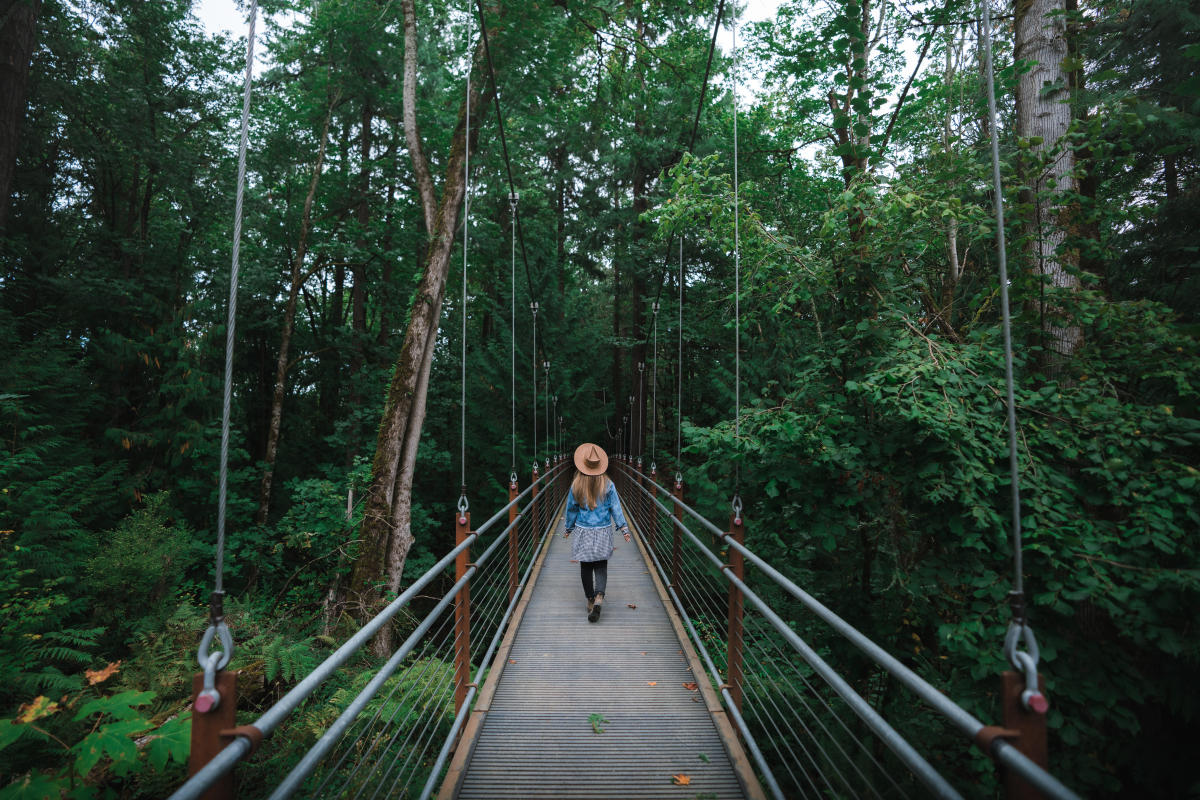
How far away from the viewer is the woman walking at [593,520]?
4.52 m

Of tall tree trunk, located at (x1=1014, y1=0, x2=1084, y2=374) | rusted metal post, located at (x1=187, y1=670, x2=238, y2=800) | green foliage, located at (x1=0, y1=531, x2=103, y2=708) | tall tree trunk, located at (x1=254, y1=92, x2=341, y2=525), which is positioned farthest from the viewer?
tall tree trunk, located at (x1=254, y1=92, x2=341, y2=525)

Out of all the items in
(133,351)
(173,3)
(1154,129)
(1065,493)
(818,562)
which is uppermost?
(173,3)

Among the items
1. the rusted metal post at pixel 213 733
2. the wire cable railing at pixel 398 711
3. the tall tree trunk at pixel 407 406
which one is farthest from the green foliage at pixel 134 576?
the rusted metal post at pixel 213 733

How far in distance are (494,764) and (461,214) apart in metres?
7.89

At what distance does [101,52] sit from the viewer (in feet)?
31.0

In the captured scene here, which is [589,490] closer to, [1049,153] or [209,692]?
[209,692]

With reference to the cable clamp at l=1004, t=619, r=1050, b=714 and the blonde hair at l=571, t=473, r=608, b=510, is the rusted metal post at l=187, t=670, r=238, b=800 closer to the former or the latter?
the cable clamp at l=1004, t=619, r=1050, b=714

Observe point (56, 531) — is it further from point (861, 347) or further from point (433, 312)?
point (861, 347)

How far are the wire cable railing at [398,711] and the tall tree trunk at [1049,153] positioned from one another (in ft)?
11.6

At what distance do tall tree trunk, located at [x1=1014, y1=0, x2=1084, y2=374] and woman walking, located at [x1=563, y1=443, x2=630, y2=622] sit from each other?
10.1ft

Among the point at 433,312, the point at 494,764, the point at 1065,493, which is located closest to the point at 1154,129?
the point at 1065,493

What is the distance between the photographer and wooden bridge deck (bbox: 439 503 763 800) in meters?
2.43

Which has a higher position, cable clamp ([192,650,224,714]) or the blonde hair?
the blonde hair

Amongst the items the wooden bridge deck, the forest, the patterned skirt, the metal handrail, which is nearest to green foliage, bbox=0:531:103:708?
the forest
